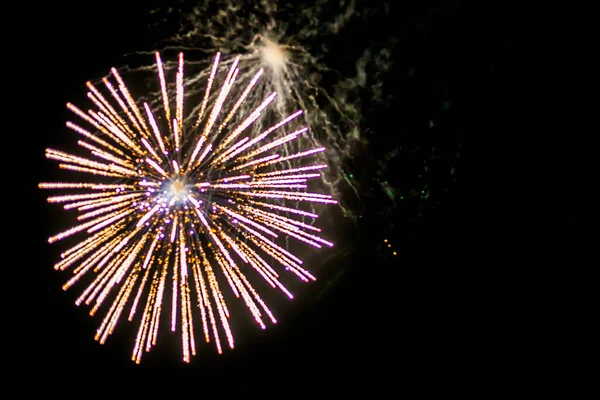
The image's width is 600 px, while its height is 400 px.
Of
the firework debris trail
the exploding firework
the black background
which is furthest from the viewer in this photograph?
the black background

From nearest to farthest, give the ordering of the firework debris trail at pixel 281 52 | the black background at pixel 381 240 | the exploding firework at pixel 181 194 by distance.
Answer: the exploding firework at pixel 181 194, the firework debris trail at pixel 281 52, the black background at pixel 381 240

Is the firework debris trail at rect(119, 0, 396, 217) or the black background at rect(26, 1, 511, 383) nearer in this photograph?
the firework debris trail at rect(119, 0, 396, 217)

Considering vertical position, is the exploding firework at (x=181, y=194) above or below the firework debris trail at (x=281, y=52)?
below

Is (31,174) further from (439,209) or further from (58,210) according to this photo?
(439,209)

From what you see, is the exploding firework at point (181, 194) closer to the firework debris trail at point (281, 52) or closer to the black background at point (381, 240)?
the firework debris trail at point (281, 52)

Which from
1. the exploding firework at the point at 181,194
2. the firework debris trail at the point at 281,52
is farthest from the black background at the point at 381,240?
the exploding firework at the point at 181,194

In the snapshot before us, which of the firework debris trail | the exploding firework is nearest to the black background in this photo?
the firework debris trail

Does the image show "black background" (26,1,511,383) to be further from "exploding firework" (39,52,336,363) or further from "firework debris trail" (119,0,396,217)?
"exploding firework" (39,52,336,363)

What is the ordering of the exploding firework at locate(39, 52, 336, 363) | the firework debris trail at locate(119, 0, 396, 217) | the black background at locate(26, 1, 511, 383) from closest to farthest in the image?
the exploding firework at locate(39, 52, 336, 363) < the firework debris trail at locate(119, 0, 396, 217) < the black background at locate(26, 1, 511, 383)

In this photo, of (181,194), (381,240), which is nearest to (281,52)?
(181,194)
